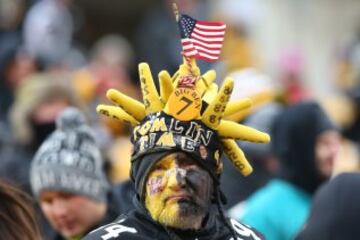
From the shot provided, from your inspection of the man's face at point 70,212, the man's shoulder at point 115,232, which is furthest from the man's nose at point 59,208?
the man's shoulder at point 115,232

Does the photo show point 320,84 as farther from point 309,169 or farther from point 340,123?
point 309,169

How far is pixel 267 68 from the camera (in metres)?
17.0

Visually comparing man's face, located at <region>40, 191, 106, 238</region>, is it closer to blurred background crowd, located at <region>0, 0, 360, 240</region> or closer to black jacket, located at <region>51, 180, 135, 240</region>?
black jacket, located at <region>51, 180, 135, 240</region>

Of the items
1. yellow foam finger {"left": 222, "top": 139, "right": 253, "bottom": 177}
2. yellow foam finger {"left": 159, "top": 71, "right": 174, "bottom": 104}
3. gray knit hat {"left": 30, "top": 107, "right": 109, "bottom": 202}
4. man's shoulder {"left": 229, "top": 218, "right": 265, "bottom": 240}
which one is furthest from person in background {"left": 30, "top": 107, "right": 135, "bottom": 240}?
yellow foam finger {"left": 159, "top": 71, "right": 174, "bottom": 104}

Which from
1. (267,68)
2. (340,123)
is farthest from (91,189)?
(267,68)

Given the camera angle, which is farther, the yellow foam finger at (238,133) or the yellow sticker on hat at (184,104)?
the yellow foam finger at (238,133)

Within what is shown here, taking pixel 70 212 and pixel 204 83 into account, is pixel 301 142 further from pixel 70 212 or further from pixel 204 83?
pixel 204 83

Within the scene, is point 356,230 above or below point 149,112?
below

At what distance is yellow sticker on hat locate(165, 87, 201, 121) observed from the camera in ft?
18.8

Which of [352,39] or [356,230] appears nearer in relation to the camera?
[356,230]

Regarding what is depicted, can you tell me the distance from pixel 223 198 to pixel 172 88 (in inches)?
20.4

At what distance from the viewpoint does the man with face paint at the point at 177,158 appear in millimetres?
5676

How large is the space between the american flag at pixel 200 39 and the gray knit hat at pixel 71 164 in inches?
72.3

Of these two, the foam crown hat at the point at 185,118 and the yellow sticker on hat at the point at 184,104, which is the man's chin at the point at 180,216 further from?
the yellow sticker on hat at the point at 184,104
